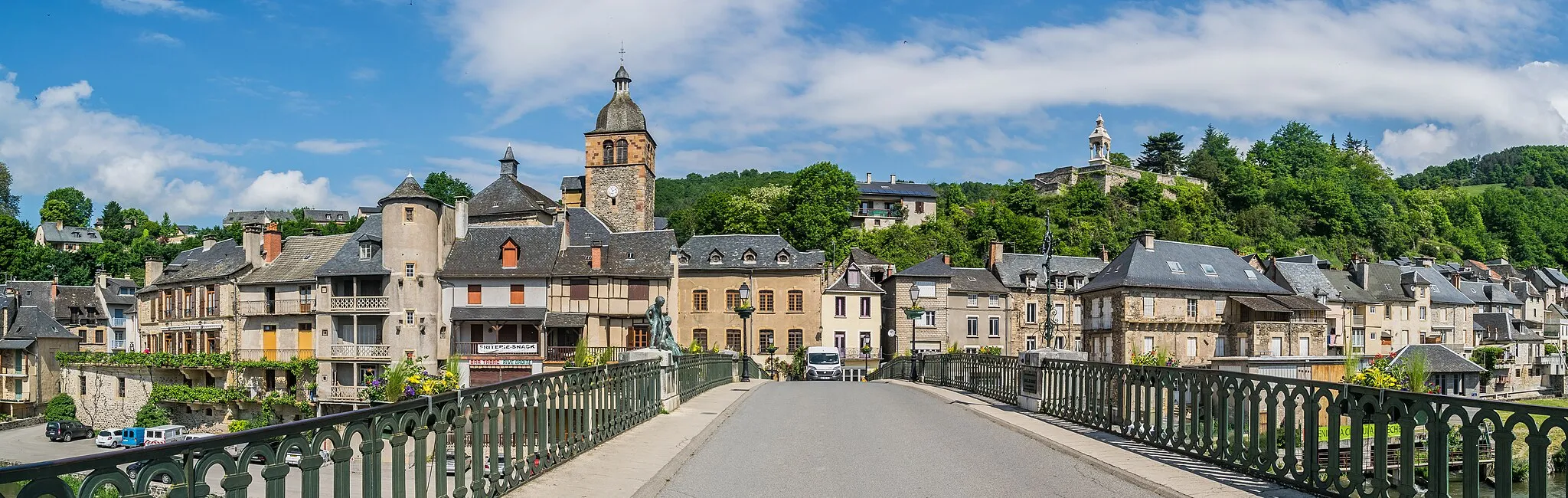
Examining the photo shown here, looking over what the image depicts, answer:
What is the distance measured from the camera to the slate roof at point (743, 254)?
180 feet

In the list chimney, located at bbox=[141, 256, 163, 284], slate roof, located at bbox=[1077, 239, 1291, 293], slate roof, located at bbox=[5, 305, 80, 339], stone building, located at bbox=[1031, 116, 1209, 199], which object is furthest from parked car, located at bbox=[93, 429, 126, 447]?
stone building, located at bbox=[1031, 116, 1209, 199]

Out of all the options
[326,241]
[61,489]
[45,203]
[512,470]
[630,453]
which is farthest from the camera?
[45,203]

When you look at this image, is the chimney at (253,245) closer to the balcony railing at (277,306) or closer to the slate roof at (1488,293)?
the balcony railing at (277,306)

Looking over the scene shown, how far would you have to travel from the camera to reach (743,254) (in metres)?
55.2

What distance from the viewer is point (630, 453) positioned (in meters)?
10.3

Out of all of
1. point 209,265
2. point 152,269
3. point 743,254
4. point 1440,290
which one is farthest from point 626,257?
point 1440,290

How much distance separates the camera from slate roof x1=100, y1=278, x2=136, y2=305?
213 feet

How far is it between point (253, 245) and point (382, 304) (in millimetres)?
9363

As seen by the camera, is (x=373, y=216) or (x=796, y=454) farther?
(x=373, y=216)

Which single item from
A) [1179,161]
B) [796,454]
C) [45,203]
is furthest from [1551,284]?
[45,203]

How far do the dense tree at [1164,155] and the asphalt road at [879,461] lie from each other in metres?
101

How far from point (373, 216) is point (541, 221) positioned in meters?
10.3

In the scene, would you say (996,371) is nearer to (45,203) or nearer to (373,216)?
(373,216)

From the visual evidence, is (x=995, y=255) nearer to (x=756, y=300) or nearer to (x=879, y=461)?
(x=756, y=300)
